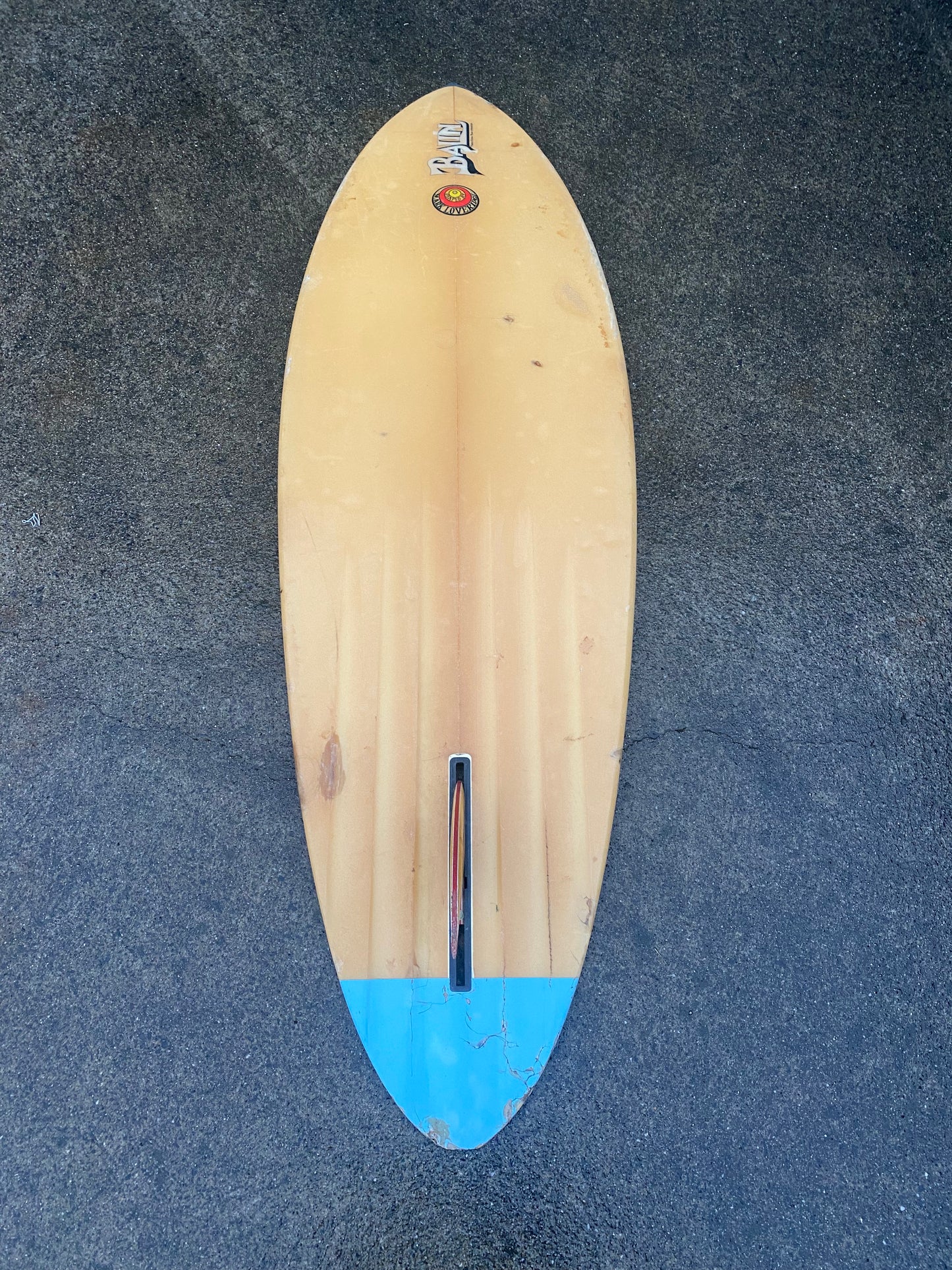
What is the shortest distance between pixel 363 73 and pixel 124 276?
100 centimetres

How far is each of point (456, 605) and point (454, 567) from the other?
10 centimetres

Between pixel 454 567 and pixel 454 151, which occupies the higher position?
pixel 454 151

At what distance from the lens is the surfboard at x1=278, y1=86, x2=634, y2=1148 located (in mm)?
1779

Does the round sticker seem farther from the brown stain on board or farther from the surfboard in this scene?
the brown stain on board

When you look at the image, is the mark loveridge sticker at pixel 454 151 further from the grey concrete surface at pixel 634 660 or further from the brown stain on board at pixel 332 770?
the brown stain on board at pixel 332 770

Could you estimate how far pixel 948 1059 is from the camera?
6.51ft

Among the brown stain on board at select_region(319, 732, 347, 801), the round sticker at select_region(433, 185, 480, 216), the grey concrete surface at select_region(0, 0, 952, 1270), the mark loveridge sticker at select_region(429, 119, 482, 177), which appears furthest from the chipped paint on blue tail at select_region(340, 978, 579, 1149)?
the mark loveridge sticker at select_region(429, 119, 482, 177)

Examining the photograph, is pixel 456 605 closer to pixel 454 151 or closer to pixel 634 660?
pixel 634 660

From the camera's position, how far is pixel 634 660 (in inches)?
83.4

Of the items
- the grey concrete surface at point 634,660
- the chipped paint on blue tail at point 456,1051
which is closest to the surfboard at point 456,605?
the chipped paint on blue tail at point 456,1051

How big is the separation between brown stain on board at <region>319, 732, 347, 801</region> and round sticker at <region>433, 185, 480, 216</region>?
1.53 metres

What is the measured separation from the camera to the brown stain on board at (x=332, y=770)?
1861mm

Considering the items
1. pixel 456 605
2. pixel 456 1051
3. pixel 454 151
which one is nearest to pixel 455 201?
pixel 454 151

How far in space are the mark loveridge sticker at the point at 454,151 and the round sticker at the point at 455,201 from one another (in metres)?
0.06
